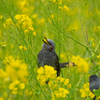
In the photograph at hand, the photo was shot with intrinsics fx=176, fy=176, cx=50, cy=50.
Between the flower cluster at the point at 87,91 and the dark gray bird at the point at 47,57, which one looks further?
the dark gray bird at the point at 47,57

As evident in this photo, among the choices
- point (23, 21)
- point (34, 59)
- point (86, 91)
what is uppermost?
point (23, 21)

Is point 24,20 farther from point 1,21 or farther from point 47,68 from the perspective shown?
point 47,68

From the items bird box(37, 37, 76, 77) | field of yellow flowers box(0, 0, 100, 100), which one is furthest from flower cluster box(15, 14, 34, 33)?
bird box(37, 37, 76, 77)

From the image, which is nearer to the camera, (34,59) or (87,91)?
(87,91)

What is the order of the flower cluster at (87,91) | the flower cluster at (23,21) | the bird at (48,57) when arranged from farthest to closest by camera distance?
the bird at (48,57) < the flower cluster at (23,21) < the flower cluster at (87,91)

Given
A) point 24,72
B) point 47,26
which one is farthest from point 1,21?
point 24,72

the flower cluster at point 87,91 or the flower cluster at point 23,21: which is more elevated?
the flower cluster at point 23,21

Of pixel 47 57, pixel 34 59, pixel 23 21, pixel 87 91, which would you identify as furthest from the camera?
pixel 47 57

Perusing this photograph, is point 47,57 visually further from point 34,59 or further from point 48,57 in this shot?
point 34,59

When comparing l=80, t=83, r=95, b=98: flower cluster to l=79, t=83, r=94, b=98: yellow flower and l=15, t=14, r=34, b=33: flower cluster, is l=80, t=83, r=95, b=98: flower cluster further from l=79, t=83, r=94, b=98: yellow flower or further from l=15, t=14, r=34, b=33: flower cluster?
l=15, t=14, r=34, b=33: flower cluster

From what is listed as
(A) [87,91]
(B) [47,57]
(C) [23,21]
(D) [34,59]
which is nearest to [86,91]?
(A) [87,91]

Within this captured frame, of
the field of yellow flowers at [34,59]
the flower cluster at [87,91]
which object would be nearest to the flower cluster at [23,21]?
the field of yellow flowers at [34,59]

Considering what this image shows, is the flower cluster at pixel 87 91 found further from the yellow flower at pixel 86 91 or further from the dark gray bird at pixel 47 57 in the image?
the dark gray bird at pixel 47 57

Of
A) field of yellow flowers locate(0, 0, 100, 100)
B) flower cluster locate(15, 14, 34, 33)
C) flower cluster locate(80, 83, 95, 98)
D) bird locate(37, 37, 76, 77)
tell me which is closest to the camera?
field of yellow flowers locate(0, 0, 100, 100)
